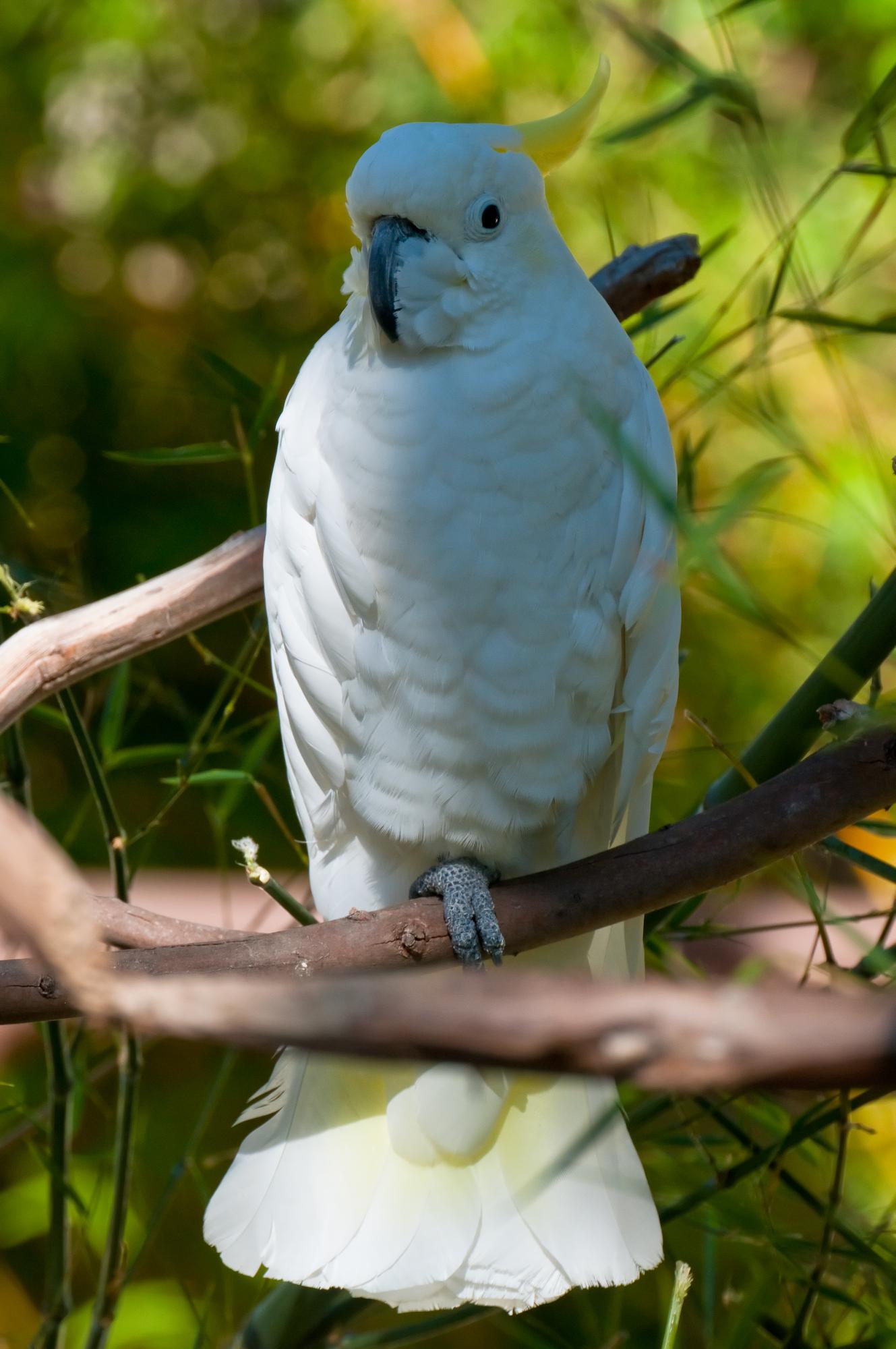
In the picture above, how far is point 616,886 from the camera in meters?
0.94

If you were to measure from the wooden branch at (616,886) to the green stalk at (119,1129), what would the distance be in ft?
0.63

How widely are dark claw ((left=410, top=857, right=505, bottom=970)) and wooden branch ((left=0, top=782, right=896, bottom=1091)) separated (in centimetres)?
70

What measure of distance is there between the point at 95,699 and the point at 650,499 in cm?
72

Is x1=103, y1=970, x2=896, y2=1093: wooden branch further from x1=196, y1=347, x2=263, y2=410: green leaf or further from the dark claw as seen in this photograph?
x1=196, y1=347, x2=263, y2=410: green leaf

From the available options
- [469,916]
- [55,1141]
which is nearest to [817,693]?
[469,916]

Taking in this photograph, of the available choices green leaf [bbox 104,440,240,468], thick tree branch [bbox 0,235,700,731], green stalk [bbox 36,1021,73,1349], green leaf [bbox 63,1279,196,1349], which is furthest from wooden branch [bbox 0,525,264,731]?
green leaf [bbox 63,1279,196,1349]

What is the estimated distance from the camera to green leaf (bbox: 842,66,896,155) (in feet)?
2.59

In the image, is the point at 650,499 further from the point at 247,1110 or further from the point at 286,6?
the point at 286,6

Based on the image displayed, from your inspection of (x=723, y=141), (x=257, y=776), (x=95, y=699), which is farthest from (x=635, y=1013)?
(x=723, y=141)

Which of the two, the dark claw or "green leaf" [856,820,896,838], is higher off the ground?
"green leaf" [856,820,896,838]

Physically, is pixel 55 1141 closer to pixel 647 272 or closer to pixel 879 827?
pixel 879 827

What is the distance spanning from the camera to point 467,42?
2111 millimetres

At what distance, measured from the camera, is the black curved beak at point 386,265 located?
110cm

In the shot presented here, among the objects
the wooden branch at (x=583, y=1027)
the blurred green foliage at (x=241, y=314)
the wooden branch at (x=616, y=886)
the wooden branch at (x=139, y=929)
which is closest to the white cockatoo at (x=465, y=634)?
the wooden branch at (x=616, y=886)
